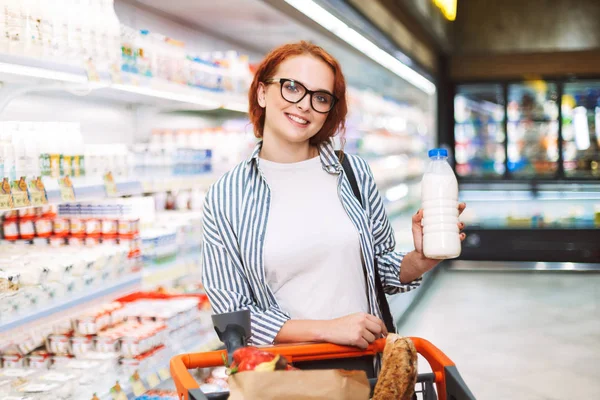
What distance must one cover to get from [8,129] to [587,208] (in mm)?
8223

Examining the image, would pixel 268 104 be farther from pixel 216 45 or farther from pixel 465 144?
pixel 465 144

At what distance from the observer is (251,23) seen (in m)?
4.16

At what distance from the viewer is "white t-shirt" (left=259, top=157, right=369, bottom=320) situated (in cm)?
173

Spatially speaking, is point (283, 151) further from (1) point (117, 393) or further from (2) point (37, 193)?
(1) point (117, 393)

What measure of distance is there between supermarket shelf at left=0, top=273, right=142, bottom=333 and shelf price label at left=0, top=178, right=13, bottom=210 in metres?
0.36

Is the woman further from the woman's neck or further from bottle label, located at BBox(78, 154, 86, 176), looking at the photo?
bottle label, located at BBox(78, 154, 86, 176)

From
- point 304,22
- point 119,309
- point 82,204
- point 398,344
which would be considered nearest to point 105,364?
point 119,309

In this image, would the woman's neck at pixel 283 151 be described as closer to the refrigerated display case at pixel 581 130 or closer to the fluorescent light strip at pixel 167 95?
the fluorescent light strip at pixel 167 95

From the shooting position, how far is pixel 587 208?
9.14m

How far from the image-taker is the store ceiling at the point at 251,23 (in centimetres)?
372

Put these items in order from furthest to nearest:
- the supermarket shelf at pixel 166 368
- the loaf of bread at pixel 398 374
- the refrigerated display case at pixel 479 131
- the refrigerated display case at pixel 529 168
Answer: the refrigerated display case at pixel 479 131
the refrigerated display case at pixel 529 168
the supermarket shelf at pixel 166 368
the loaf of bread at pixel 398 374

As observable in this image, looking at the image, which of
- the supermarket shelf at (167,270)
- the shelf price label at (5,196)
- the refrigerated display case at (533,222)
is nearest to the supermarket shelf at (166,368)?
the supermarket shelf at (167,270)

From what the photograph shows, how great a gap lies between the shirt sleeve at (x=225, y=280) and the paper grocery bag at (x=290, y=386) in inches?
25.0

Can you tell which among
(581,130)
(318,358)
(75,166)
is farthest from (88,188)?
(581,130)
